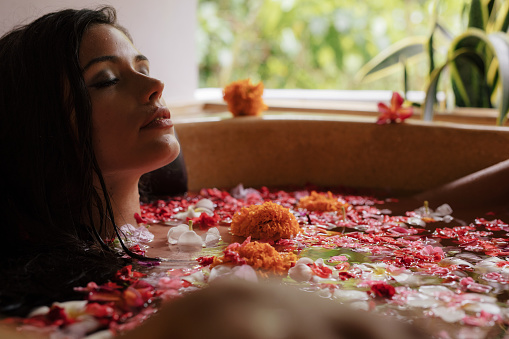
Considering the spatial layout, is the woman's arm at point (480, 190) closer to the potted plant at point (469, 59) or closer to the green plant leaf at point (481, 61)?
the green plant leaf at point (481, 61)

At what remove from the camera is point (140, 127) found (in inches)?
50.4

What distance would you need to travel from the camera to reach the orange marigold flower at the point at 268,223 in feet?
4.44

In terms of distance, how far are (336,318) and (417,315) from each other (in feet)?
1.18

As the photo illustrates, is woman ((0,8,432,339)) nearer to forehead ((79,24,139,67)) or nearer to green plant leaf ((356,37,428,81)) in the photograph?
forehead ((79,24,139,67))

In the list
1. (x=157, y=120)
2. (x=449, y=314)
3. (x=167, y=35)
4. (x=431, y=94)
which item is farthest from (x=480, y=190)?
(x=167, y=35)

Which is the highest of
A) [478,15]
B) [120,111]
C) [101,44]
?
[478,15]

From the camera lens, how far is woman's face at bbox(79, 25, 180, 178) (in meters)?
1.25

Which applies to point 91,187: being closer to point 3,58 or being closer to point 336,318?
point 3,58

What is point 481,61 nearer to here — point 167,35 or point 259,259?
point 167,35

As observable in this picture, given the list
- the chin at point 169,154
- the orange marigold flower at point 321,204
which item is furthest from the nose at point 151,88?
the orange marigold flower at point 321,204

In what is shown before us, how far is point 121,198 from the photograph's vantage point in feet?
4.45

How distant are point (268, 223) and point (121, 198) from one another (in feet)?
1.15

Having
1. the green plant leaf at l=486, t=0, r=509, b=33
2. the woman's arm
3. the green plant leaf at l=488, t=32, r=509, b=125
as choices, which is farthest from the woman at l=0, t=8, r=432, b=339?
the green plant leaf at l=486, t=0, r=509, b=33

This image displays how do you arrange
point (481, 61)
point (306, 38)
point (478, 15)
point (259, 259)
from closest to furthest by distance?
point (259, 259) → point (481, 61) → point (478, 15) → point (306, 38)
